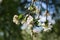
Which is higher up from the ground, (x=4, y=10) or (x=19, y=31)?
(x=4, y=10)

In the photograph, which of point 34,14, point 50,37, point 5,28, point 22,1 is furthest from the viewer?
point 50,37

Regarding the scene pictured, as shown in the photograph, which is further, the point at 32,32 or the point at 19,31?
the point at 19,31

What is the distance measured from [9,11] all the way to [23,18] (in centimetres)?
251

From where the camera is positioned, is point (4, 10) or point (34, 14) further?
point (4, 10)

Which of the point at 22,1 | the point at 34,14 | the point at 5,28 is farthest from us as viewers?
the point at 22,1

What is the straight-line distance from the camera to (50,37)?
16.3ft

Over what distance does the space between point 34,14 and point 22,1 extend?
113 inches

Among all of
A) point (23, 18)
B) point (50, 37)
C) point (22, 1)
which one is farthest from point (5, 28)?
point (23, 18)

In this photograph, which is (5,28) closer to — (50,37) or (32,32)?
(50,37)

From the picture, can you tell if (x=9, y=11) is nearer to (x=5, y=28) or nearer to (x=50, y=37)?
(x=5, y=28)

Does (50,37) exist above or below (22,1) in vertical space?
below

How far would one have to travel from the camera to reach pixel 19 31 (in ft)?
15.0

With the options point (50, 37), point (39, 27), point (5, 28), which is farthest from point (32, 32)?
point (50, 37)

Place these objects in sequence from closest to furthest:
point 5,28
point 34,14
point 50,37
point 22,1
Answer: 1. point 34,14
2. point 5,28
3. point 22,1
4. point 50,37
